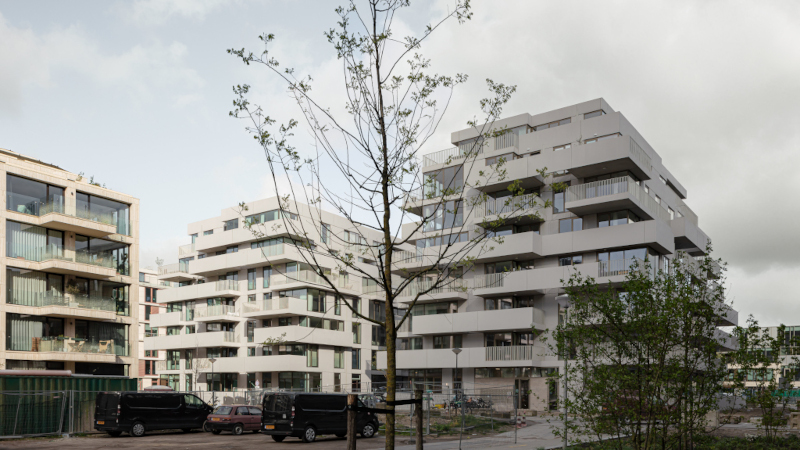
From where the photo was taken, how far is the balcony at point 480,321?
4553cm

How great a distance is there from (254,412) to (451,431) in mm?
9826

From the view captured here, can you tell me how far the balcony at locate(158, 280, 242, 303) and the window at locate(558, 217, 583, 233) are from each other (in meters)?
32.4

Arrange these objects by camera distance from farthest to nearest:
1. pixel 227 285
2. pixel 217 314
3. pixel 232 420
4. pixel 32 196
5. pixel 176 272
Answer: pixel 176 272 → pixel 227 285 → pixel 217 314 → pixel 32 196 → pixel 232 420

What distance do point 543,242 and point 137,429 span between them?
2722 cm

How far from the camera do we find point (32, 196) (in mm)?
41500

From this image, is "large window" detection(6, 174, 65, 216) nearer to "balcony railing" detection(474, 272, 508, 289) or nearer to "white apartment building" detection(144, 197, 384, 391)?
"white apartment building" detection(144, 197, 384, 391)

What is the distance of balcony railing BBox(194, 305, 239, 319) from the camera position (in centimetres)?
6456

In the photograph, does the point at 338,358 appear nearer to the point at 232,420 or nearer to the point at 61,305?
the point at 61,305

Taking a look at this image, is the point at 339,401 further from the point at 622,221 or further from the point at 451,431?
the point at 622,221

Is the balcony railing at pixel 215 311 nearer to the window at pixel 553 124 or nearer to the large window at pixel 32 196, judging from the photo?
the large window at pixel 32 196

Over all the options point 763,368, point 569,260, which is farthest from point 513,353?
point 763,368

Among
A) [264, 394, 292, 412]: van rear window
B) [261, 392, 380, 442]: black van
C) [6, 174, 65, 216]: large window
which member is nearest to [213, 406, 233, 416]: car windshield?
[261, 392, 380, 442]: black van

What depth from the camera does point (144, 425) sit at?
32.0 metres

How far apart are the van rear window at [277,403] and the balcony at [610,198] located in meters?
23.6
